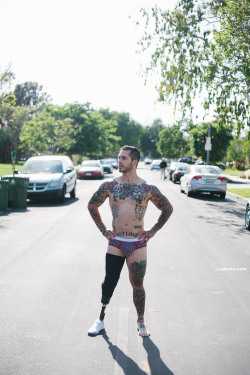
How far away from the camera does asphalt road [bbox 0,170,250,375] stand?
3.57 m

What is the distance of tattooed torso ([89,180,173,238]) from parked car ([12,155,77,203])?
1147cm

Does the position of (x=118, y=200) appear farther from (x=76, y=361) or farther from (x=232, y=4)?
(x=232, y=4)

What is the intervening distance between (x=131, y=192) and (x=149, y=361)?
1432 millimetres

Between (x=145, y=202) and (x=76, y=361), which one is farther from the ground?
(x=145, y=202)

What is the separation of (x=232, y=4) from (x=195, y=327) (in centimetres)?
1382

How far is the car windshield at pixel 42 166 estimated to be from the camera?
16.7 meters

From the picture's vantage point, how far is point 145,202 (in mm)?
4059

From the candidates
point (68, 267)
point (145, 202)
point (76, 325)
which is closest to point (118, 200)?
point (145, 202)

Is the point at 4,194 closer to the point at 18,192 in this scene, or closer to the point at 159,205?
the point at 18,192

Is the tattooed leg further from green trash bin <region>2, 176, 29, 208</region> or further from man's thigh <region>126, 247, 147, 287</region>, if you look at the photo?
green trash bin <region>2, 176, 29, 208</region>

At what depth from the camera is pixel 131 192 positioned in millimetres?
4031

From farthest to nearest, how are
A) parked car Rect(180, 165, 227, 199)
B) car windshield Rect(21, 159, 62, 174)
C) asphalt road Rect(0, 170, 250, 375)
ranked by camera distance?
1. parked car Rect(180, 165, 227, 199)
2. car windshield Rect(21, 159, 62, 174)
3. asphalt road Rect(0, 170, 250, 375)

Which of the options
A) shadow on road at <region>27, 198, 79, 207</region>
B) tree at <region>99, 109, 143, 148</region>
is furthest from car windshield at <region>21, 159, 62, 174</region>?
tree at <region>99, 109, 143, 148</region>

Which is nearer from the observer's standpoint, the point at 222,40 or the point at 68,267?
the point at 68,267
